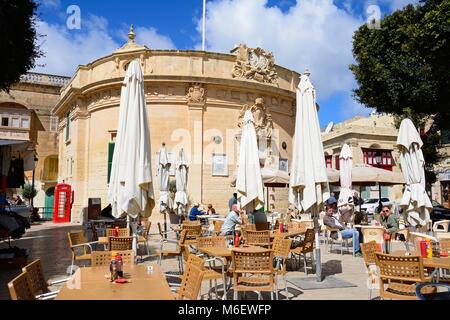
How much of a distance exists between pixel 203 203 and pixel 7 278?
12.4 meters

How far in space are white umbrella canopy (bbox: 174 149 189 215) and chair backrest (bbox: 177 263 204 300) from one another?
10.1 meters

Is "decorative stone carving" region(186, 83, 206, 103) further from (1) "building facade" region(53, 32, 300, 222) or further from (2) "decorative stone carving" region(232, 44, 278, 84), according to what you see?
(2) "decorative stone carving" region(232, 44, 278, 84)

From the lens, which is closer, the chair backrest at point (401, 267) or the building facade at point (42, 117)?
the chair backrest at point (401, 267)

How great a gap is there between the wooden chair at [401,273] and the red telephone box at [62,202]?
19893mm

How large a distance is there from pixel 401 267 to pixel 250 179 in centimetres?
511

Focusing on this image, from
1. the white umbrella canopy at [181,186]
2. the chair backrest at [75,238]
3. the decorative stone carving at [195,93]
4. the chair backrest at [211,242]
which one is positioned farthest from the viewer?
the decorative stone carving at [195,93]

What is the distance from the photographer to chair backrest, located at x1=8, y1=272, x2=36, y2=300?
9.85 ft

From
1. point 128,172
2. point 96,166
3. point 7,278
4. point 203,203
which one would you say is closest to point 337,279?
point 128,172

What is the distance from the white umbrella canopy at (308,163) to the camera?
7344 mm

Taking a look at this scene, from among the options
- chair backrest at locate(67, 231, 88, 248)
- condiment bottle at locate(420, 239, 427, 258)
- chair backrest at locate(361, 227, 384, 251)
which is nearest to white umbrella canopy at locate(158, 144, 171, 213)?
chair backrest at locate(67, 231, 88, 248)

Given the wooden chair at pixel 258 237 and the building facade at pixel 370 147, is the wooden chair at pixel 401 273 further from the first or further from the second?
the building facade at pixel 370 147

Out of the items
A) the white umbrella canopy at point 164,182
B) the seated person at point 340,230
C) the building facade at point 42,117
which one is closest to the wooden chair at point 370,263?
the seated person at point 340,230

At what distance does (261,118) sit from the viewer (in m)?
21.5

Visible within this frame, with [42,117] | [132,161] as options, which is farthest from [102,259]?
[42,117]
